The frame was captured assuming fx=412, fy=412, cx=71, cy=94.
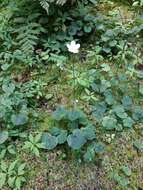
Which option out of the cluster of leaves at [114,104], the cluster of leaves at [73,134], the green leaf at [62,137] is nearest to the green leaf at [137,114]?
the cluster of leaves at [114,104]

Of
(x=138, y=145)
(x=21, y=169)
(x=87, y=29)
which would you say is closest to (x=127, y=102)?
(x=138, y=145)

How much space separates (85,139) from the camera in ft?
9.46

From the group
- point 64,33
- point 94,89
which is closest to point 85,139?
point 94,89

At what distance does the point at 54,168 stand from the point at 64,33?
1310 millimetres

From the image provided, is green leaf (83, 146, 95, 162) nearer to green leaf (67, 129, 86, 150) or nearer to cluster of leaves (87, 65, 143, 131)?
green leaf (67, 129, 86, 150)

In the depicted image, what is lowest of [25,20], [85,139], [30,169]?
[30,169]

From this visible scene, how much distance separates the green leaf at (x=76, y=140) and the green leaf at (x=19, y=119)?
38cm

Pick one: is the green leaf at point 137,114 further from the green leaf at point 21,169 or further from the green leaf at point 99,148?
the green leaf at point 21,169

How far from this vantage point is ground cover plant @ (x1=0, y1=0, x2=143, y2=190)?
2883 millimetres

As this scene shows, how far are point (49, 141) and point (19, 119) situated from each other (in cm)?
29

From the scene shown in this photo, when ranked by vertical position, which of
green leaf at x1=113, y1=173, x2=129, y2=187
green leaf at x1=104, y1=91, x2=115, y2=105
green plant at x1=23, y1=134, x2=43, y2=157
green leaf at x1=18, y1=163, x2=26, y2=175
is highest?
green leaf at x1=104, y1=91, x2=115, y2=105

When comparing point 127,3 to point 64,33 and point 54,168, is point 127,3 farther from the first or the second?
point 54,168

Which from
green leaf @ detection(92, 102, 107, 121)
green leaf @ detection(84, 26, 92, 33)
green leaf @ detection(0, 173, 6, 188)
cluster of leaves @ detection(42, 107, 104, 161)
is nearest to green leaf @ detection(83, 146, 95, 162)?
cluster of leaves @ detection(42, 107, 104, 161)

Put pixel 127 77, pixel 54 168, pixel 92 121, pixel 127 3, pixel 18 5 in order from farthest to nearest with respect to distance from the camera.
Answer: pixel 127 3 → pixel 18 5 → pixel 127 77 → pixel 92 121 → pixel 54 168
